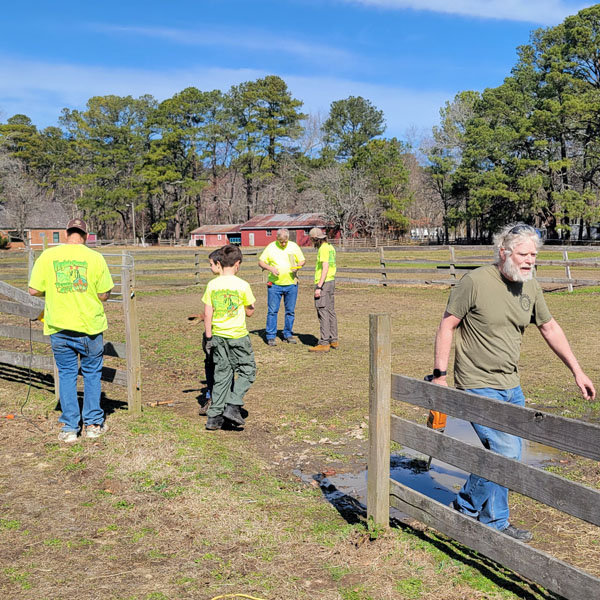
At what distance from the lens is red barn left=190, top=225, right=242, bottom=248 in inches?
2744

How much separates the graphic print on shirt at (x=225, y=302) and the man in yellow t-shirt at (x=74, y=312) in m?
0.95

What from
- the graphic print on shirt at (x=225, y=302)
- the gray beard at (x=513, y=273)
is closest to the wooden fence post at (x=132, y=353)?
the graphic print on shirt at (x=225, y=302)

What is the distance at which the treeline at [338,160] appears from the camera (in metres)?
45.3

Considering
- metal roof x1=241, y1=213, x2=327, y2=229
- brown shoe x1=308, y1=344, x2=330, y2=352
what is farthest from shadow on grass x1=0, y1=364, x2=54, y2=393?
metal roof x1=241, y1=213, x2=327, y2=229

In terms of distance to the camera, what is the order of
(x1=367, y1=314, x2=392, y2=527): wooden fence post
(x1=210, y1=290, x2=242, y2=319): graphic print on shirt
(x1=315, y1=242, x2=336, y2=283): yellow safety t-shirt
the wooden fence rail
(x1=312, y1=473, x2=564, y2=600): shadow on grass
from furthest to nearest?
the wooden fence rail → (x1=315, y1=242, x2=336, y2=283): yellow safety t-shirt → (x1=210, y1=290, x2=242, y2=319): graphic print on shirt → (x1=367, y1=314, x2=392, y2=527): wooden fence post → (x1=312, y1=473, x2=564, y2=600): shadow on grass

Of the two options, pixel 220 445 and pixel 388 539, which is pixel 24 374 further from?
pixel 388 539

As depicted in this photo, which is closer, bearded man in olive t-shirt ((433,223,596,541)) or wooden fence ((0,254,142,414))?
bearded man in olive t-shirt ((433,223,596,541))

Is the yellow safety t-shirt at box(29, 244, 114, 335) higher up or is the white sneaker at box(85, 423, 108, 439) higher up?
the yellow safety t-shirt at box(29, 244, 114, 335)

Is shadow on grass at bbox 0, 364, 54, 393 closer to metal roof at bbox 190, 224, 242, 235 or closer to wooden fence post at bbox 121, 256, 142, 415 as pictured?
wooden fence post at bbox 121, 256, 142, 415

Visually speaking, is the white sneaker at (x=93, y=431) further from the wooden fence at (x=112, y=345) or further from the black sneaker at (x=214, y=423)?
the black sneaker at (x=214, y=423)

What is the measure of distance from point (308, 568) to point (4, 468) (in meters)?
2.86

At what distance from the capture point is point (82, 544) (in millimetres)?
3721

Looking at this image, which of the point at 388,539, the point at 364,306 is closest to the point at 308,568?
the point at 388,539

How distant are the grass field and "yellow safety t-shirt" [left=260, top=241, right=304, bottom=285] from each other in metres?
2.04
